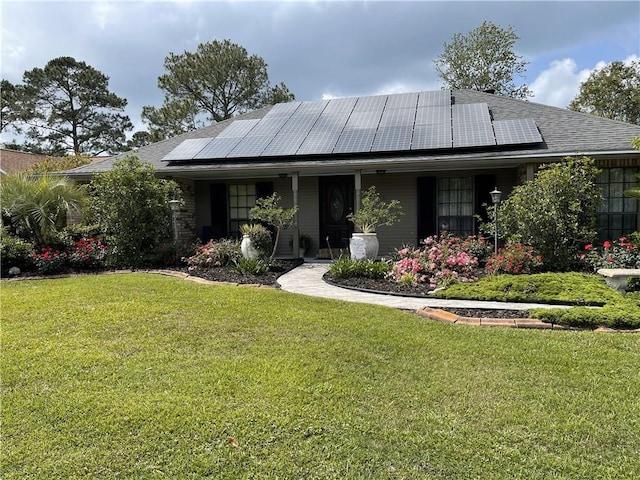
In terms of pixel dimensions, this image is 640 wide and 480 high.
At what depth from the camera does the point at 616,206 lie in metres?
9.30

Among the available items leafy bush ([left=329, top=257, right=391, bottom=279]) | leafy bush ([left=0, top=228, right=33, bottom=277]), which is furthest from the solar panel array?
leafy bush ([left=0, top=228, right=33, bottom=277])

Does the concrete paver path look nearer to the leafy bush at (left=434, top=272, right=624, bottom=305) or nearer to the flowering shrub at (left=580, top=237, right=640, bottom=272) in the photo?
the leafy bush at (left=434, top=272, right=624, bottom=305)

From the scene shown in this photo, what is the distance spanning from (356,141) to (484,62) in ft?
60.8

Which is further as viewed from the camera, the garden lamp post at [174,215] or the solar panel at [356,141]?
the solar panel at [356,141]

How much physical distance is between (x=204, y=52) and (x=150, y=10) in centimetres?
2149

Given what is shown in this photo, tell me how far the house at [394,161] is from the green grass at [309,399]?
5.89 metres

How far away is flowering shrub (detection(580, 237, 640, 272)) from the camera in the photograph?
24.6 feet

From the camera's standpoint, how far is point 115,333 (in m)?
4.33

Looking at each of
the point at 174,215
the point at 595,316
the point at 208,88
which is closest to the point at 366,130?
the point at 174,215

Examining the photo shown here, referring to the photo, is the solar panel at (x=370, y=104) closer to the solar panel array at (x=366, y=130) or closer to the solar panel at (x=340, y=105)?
the solar panel array at (x=366, y=130)

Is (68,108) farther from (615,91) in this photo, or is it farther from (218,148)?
(615,91)

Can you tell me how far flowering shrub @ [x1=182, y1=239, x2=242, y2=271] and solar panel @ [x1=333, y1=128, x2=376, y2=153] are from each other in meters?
3.54

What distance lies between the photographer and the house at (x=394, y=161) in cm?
929

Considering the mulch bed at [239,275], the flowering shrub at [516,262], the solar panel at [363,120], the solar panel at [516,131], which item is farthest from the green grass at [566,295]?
the solar panel at [363,120]
